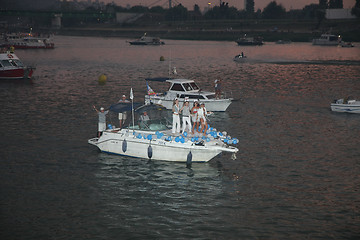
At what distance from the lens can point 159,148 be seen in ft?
93.1

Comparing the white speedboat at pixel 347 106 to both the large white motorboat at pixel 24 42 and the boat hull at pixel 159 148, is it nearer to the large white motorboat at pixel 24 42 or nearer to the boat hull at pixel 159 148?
the boat hull at pixel 159 148

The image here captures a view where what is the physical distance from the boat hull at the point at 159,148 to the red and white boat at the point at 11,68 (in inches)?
1990

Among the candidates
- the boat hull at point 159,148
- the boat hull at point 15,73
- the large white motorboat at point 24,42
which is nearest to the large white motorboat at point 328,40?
the large white motorboat at point 24,42

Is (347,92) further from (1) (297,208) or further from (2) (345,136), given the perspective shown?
(1) (297,208)

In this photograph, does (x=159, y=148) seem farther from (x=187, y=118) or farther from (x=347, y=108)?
(x=347, y=108)

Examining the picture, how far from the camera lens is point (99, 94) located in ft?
205

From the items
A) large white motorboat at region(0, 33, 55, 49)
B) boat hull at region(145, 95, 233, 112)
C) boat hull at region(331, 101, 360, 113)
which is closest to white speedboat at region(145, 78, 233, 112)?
boat hull at region(145, 95, 233, 112)

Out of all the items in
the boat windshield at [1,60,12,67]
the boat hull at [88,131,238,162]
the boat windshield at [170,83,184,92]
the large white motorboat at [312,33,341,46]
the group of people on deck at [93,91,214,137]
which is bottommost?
the boat hull at [88,131,238,162]

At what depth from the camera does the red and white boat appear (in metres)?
74.5

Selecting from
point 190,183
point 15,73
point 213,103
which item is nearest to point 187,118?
point 190,183

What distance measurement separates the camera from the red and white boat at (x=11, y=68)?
74.5 m

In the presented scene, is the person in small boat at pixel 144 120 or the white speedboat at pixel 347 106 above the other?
the person in small boat at pixel 144 120

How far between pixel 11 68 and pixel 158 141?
54716 millimetres

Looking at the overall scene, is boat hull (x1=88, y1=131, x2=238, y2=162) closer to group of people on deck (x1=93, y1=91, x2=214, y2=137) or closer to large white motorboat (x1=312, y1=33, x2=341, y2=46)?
group of people on deck (x1=93, y1=91, x2=214, y2=137)
